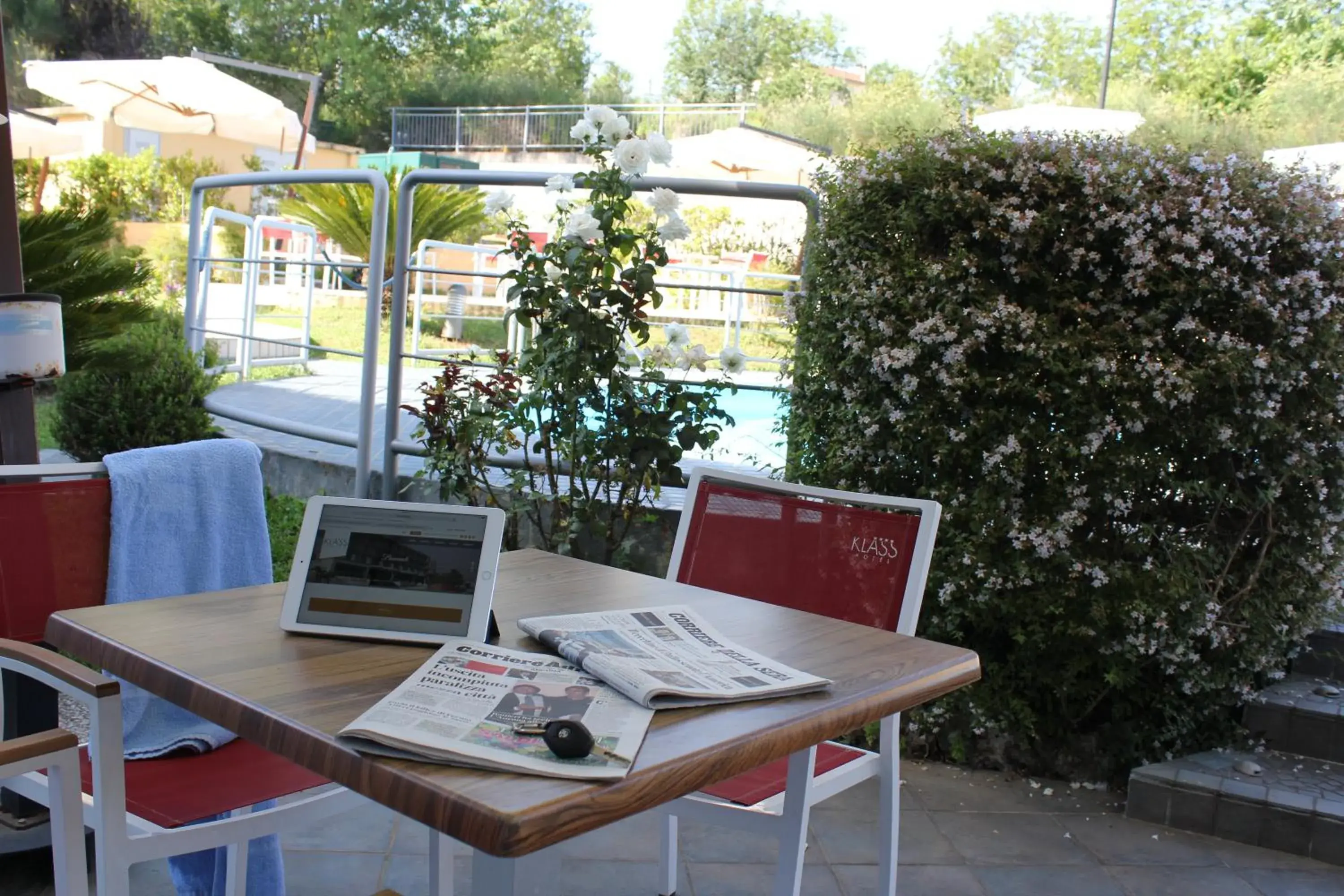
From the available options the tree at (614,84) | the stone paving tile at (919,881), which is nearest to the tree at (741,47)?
the tree at (614,84)

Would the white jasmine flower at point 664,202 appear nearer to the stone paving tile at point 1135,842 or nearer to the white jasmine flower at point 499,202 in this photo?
the white jasmine flower at point 499,202

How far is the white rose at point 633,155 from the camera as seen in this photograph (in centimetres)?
311

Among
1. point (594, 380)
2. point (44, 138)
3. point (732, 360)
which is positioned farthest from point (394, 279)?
point (44, 138)

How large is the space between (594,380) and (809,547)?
1.35 metres

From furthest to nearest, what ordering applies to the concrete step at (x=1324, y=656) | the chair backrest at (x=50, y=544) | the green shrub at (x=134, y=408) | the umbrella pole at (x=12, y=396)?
the green shrub at (x=134, y=408) < the concrete step at (x=1324, y=656) < the umbrella pole at (x=12, y=396) < the chair backrest at (x=50, y=544)

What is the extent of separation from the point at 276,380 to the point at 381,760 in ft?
20.3

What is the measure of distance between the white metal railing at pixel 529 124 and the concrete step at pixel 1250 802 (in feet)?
73.4

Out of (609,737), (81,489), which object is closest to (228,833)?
(81,489)

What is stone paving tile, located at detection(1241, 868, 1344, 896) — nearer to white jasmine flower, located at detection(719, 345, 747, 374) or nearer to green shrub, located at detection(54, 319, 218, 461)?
white jasmine flower, located at detection(719, 345, 747, 374)

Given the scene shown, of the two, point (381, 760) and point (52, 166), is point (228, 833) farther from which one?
point (52, 166)

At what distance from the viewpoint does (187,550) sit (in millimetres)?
1917

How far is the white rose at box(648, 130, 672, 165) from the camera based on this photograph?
310 cm

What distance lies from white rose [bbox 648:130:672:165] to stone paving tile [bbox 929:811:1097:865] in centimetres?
180

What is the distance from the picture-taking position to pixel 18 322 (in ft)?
6.98
